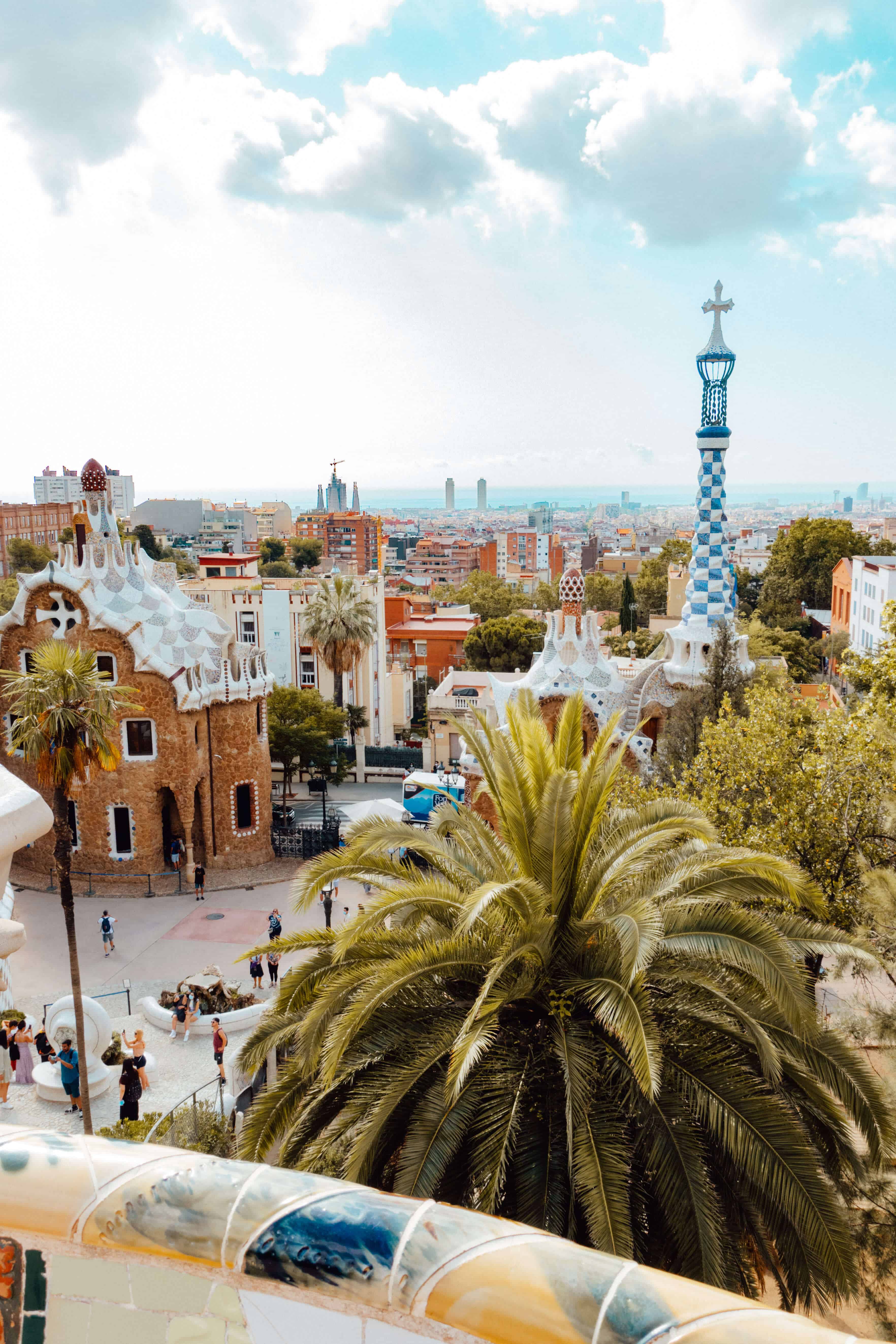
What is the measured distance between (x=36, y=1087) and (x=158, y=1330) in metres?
14.0

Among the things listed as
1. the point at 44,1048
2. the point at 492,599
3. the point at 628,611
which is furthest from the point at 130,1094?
the point at 492,599

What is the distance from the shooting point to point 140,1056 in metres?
13.9

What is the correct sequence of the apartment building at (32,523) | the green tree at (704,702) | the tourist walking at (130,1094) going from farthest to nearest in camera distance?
the apartment building at (32,523), the green tree at (704,702), the tourist walking at (130,1094)

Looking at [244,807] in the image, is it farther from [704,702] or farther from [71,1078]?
[704,702]

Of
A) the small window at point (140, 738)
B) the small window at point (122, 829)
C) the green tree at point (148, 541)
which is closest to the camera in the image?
the small window at point (140, 738)

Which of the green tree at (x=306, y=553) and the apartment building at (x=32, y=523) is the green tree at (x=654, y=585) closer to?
the green tree at (x=306, y=553)

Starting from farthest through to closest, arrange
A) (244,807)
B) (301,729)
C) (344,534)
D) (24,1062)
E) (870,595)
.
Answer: (344,534) < (870,595) < (301,729) < (244,807) < (24,1062)

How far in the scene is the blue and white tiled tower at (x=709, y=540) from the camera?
19969 millimetres

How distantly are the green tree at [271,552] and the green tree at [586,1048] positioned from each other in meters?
98.0

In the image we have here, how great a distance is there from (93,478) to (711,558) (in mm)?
15280

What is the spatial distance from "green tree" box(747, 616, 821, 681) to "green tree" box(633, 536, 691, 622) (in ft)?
40.0

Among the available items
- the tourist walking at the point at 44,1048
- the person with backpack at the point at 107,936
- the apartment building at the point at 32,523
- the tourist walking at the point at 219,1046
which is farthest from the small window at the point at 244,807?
the apartment building at the point at 32,523

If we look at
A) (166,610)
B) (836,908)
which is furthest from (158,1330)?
(166,610)

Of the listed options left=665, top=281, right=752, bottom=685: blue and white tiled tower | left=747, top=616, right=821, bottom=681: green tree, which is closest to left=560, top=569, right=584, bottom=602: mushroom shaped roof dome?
left=665, top=281, right=752, bottom=685: blue and white tiled tower
